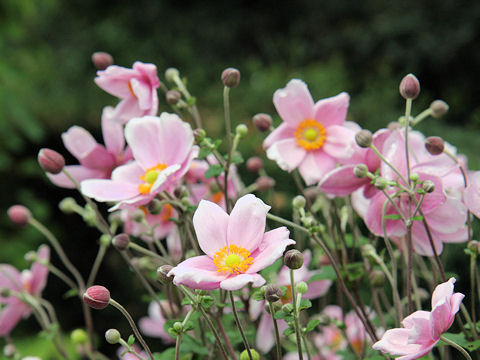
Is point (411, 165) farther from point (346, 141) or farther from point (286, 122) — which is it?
point (286, 122)

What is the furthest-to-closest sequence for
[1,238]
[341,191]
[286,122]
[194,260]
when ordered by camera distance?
[1,238] → [286,122] → [341,191] → [194,260]

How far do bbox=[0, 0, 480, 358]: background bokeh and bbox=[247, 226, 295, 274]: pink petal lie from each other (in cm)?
160

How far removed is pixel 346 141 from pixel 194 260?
0.30 meters

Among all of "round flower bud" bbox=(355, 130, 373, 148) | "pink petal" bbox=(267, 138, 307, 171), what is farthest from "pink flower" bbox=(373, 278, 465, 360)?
"pink petal" bbox=(267, 138, 307, 171)

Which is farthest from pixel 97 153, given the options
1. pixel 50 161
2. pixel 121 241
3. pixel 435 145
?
pixel 435 145

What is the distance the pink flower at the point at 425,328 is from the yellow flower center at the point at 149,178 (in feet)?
1.19

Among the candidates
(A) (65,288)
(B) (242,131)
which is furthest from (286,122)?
(A) (65,288)

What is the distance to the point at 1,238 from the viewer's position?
3.14m

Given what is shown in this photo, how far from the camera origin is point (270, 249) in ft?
2.06

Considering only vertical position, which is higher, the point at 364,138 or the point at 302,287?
the point at 364,138

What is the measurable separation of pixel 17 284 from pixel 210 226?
0.55 metres

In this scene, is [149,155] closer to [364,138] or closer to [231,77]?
[231,77]

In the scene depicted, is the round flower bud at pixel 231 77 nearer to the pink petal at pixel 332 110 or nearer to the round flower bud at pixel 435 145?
the pink petal at pixel 332 110

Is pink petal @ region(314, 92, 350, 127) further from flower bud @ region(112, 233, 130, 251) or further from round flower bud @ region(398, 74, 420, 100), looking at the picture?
flower bud @ region(112, 233, 130, 251)
